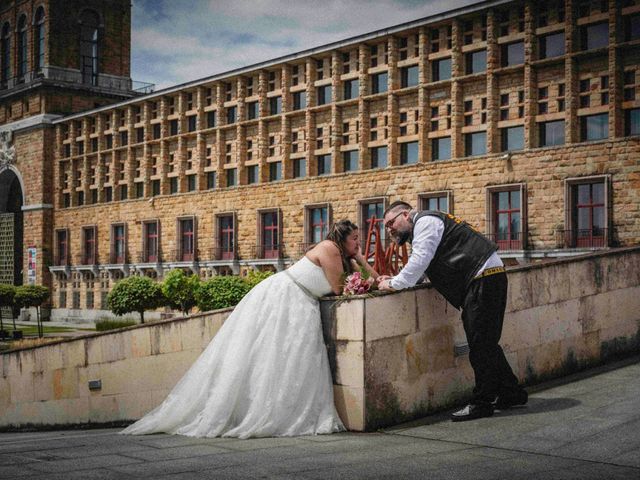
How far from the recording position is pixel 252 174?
132 feet

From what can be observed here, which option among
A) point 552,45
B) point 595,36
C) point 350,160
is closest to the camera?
point 595,36

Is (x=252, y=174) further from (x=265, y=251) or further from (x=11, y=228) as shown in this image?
(x=11, y=228)

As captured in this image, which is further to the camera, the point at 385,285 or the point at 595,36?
the point at 595,36

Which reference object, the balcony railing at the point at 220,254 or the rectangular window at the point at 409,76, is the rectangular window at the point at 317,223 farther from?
the rectangular window at the point at 409,76

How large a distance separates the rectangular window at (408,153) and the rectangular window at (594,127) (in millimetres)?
7326

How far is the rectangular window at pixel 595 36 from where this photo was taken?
2811cm

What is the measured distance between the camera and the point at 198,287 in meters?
33.8

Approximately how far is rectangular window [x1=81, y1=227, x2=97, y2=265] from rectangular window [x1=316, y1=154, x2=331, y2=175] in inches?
774

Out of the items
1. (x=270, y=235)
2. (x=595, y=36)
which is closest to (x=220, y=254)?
(x=270, y=235)

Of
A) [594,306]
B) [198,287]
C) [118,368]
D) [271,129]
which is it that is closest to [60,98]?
[271,129]

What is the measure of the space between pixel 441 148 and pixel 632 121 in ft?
25.5

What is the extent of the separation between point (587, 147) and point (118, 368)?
2133 centimetres

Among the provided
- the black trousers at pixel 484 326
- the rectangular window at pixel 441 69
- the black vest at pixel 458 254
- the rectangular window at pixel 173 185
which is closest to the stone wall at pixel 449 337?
the black vest at pixel 458 254

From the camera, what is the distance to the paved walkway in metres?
4.47
